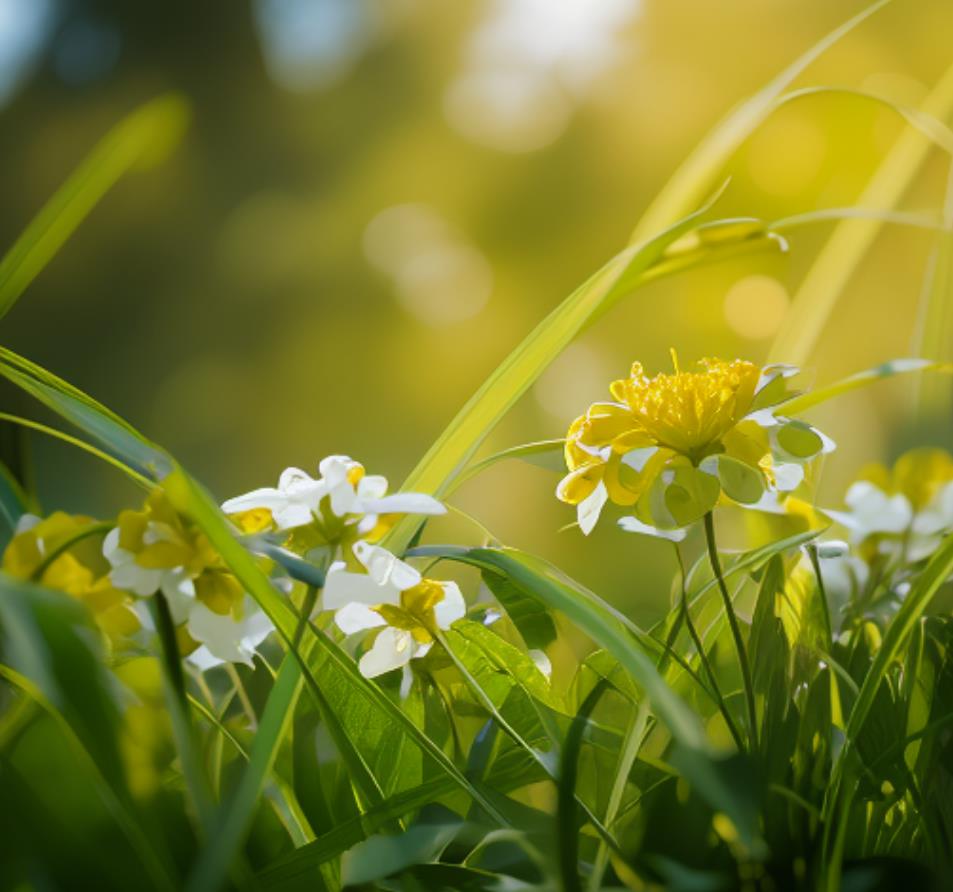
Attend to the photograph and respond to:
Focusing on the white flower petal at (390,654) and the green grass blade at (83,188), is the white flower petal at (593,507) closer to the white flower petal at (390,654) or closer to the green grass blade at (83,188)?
the white flower petal at (390,654)

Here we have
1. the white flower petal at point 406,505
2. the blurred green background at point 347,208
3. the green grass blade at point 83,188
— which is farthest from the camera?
the blurred green background at point 347,208

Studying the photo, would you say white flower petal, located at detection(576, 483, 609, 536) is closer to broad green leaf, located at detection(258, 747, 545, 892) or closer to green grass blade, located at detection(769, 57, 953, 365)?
broad green leaf, located at detection(258, 747, 545, 892)

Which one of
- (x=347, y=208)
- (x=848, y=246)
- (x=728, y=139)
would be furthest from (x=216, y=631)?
(x=347, y=208)

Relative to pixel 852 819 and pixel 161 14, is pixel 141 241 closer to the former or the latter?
pixel 161 14

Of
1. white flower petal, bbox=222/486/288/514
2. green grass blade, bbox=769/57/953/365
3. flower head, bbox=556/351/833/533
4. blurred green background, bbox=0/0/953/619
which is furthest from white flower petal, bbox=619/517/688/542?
blurred green background, bbox=0/0/953/619

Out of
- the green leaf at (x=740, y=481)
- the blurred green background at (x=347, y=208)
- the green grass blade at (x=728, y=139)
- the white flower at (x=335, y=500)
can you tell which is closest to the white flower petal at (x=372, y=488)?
the white flower at (x=335, y=500)

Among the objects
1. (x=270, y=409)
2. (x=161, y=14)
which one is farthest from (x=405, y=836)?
(x=161, y=14)
